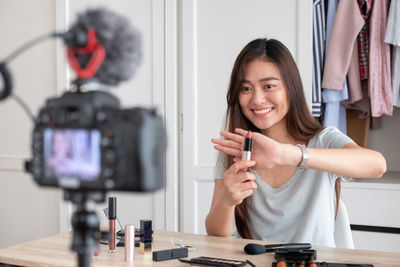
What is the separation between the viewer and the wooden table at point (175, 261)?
133 cm

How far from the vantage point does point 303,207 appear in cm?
171

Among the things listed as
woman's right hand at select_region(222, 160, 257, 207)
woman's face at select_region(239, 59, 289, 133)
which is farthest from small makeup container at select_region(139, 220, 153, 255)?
woman's face at select_region(239, 59, 289, 133)

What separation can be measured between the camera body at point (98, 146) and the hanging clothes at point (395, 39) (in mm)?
2442

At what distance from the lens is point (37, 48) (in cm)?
343

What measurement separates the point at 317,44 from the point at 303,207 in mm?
1352

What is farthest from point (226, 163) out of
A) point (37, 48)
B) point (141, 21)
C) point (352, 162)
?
point (37, 48)

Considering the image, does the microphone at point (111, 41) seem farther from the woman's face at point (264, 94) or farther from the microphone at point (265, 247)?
the woman's face at point (264, 94)

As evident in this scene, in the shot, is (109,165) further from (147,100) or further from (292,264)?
(147,100)

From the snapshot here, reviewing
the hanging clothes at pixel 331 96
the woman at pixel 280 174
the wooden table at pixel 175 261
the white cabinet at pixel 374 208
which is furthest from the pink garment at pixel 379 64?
the wooden table at pixel 175 261

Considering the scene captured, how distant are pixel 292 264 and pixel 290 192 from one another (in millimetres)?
509

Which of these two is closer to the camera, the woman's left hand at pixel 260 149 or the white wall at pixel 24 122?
the woman's left hand at pixel 260 149

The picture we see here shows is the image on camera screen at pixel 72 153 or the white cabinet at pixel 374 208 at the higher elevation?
the image on camera screen at pixel 72 153

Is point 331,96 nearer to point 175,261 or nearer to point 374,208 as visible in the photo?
point 374,208

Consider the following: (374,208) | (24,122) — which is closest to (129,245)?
(374,208)
